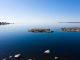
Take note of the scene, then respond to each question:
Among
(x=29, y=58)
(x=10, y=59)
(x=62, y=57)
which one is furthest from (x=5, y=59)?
(x=62, y=57)

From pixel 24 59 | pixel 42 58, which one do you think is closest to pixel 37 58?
pixel 42 58

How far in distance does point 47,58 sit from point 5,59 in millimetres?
9517

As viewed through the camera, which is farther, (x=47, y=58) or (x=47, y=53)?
(x=47, y=53)

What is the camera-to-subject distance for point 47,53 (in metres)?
28.1

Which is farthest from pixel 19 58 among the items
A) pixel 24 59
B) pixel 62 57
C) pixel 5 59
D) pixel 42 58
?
pixel 62 57

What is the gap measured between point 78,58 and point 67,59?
264 centimetres

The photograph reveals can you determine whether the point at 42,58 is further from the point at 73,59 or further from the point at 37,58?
the point at 73,59

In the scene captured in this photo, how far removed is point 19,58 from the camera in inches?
973

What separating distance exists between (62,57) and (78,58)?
357 cm

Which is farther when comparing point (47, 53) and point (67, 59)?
point (47, 53)

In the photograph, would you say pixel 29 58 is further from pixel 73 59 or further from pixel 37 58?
pixel 73 59

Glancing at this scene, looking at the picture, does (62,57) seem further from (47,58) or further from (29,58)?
(29,58)

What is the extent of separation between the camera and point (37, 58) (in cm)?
2462

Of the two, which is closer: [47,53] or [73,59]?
[73,59]
